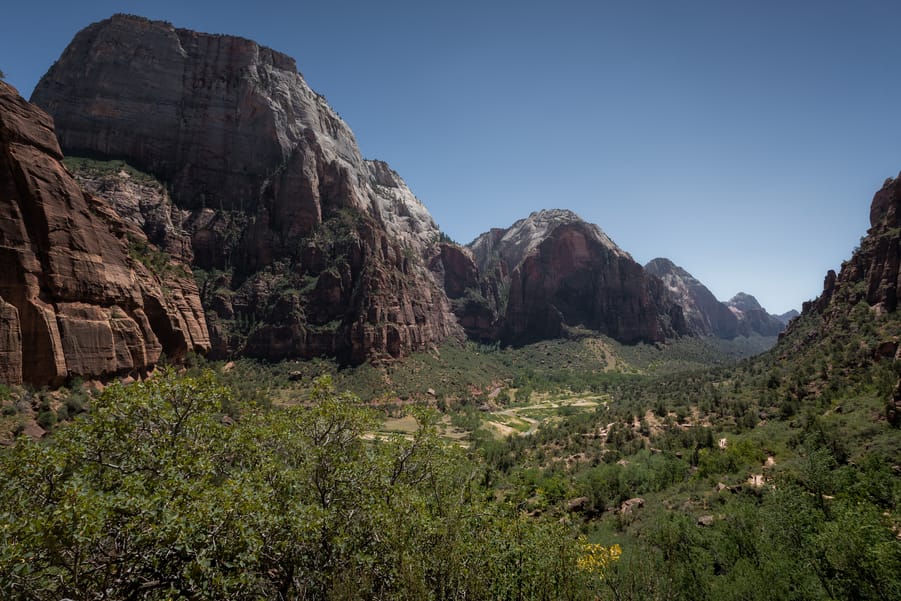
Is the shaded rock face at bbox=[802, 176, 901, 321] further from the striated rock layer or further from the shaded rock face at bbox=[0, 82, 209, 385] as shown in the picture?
the shaded rock face at bbox=[0, 82, 209, 385]

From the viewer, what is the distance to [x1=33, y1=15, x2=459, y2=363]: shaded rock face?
3396 inches

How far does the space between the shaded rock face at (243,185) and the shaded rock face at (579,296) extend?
6496 centimetres

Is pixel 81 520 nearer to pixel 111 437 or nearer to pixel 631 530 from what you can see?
pixel 111 437

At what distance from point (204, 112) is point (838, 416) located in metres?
133

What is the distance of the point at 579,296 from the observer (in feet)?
556

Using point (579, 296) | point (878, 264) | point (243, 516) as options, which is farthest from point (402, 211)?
point (243, 516)

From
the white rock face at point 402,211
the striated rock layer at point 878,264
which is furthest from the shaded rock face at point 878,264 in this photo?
the white rock face at point 402,211

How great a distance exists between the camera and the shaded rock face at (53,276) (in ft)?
85.4

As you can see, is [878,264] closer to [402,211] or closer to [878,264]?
[878,264]

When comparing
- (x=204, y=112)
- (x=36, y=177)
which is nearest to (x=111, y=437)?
(x=36, y=177)

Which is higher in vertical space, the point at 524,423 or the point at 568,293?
the point at 568,293

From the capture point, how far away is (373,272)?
308ft

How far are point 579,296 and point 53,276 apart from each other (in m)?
166

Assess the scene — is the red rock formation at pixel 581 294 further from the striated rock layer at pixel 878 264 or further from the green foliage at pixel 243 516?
A: the green foliage at pixel 243 516
